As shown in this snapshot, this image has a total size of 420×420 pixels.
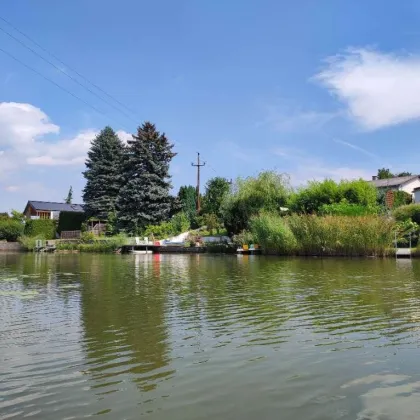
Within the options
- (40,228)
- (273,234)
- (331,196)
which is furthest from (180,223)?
(273,234)

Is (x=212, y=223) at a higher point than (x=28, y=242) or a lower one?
higher

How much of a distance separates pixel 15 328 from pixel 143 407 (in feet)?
14.5

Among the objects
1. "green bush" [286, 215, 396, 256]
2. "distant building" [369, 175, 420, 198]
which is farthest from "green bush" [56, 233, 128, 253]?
"distant building" [369, 175, 420, 198]

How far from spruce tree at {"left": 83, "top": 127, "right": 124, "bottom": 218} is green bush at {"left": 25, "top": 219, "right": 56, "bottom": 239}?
5352 mm

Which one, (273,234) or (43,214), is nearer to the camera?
(273,234)

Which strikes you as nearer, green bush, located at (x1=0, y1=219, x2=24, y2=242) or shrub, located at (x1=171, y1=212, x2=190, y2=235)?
shrub, located at (x1=171, y1=212, x2=190, y2=235)

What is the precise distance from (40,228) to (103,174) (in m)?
9.86

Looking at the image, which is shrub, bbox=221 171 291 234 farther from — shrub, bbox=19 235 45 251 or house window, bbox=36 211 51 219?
house window, bbox=36 211 51 219

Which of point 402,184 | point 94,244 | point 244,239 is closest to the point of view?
point 244,239

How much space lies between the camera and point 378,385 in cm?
446

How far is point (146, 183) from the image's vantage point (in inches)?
1841

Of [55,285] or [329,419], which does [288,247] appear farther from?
[329,419]

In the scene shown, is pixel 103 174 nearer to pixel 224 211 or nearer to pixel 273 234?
pixel 224 211

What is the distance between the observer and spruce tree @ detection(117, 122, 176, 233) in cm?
4628
